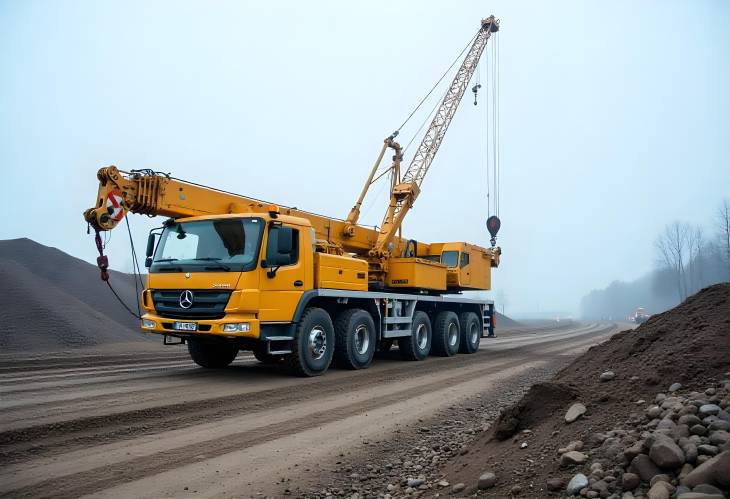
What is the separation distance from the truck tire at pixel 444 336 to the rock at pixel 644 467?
38.5 ft

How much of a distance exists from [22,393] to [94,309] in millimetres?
15432

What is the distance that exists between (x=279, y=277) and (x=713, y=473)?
24.2ft

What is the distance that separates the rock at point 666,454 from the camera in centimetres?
293

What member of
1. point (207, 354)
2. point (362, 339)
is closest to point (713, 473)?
point (362, 339)

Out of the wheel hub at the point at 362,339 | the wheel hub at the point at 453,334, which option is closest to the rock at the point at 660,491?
the wheel hub at the point at 362,339

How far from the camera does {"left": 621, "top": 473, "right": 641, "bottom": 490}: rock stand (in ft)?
9.71

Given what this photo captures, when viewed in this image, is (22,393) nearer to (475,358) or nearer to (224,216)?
(224,216)

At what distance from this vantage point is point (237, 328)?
8555 millimetres

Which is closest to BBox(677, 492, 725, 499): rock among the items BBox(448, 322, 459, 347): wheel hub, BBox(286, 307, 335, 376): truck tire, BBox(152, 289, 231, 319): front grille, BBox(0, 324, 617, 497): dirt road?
BBox(0, 324, 617, 497): dirt road

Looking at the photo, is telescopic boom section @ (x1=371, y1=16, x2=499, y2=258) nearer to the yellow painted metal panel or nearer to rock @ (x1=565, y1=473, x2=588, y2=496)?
the yellow painted metal panel

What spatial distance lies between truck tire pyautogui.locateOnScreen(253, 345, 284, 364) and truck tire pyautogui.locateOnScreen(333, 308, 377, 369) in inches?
51.3

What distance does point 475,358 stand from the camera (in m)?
14.5

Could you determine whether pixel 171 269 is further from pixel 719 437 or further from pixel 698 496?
pixel 698 496

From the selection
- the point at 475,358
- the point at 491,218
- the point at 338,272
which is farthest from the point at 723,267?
the point at 338,272
